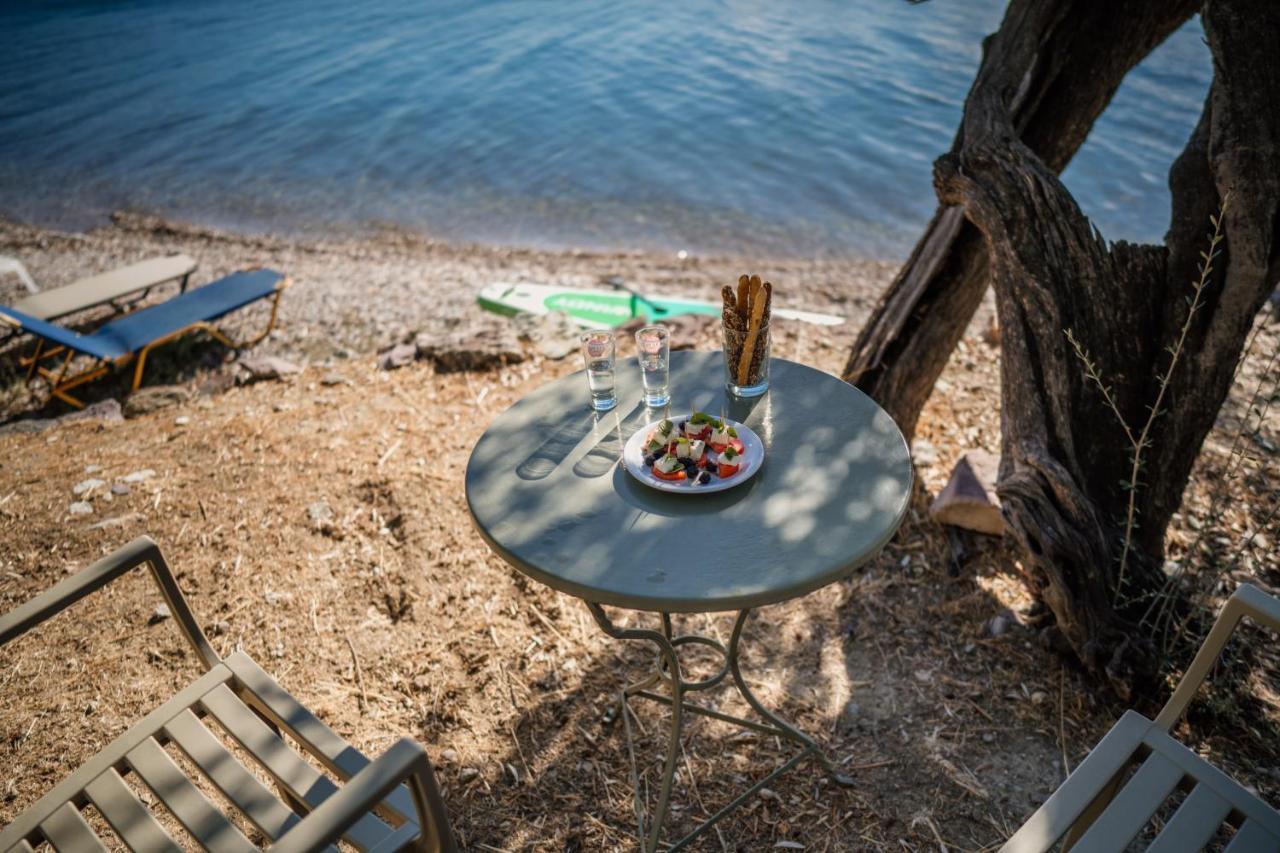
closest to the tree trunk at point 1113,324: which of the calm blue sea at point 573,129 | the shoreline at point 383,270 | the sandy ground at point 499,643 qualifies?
the sandy ground at point 499,643

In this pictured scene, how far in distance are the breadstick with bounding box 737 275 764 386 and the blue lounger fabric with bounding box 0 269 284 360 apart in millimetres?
4602

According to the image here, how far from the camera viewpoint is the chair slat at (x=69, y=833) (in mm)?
1496

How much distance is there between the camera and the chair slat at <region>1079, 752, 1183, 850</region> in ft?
4.73

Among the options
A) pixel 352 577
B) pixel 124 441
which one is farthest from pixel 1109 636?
pixel 124 441

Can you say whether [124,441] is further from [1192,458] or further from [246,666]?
[1192,458]

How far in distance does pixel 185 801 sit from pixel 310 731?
0.86 ft

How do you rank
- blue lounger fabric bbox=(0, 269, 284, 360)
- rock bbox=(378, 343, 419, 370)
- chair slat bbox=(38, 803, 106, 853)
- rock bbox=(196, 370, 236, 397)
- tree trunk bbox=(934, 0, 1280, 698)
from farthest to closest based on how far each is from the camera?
1. blue lounger fabric bbox=(0, 269, 284, 360)
2. rock bbox=(196, 370, 236, 397)
3. rock bbox=(378, 343, 419, 370)
4. tree trunk bbox=(934, 0, 1280, 698)
5. chair slat bbox=(38, 803, 106, 853)

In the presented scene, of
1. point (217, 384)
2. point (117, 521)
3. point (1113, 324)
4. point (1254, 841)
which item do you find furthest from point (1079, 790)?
point (217, 384)

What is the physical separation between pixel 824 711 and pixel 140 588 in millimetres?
2481

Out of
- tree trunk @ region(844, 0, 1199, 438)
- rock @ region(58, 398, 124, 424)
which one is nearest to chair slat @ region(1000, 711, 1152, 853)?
tree trunk @ region(844, 0, 1199, 438)

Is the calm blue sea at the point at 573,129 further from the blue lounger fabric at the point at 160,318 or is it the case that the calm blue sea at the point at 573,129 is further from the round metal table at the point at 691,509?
the round metal table at the point at 691,509

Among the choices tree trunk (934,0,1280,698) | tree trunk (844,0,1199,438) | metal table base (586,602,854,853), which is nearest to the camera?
metal table base (586,602,854,853)

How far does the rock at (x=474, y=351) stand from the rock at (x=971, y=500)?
2367 mm

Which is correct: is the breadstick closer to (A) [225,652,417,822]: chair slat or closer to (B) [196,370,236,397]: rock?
(A) [225,652,417,822]: chair slat
